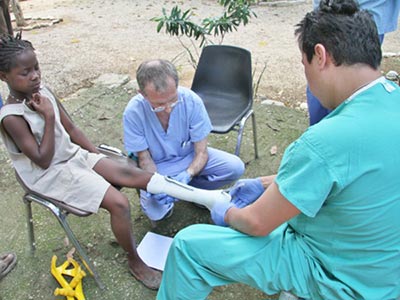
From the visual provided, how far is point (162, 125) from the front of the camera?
2.29 metres

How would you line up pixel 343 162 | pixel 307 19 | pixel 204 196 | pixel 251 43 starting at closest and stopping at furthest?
pixel 343 162 < pixel 307 19 < pixel 204 196 < pixel 251 43

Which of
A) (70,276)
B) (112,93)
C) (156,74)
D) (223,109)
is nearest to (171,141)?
(156,74)

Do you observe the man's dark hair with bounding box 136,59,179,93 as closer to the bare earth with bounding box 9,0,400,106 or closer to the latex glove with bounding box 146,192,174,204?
the latex glove with bounding box 146,192,174,204

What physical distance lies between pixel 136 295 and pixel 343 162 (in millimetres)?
1431

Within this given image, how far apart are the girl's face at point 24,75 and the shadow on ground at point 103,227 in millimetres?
970

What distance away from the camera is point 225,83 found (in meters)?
3.16

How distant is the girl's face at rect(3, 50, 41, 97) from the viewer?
1.95m

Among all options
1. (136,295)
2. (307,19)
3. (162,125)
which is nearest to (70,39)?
(162,125)

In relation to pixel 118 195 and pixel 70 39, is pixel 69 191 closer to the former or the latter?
pixel 118 195

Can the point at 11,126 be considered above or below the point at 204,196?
above

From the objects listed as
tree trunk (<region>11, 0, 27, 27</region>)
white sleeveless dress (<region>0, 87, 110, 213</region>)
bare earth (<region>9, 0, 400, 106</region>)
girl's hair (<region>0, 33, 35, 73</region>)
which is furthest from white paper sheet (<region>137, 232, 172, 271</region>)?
tree trunk (<region>11, 0, 27, 27</region>)

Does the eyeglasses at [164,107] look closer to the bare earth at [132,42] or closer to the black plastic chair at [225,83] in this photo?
the black plastic chair at [225,83]

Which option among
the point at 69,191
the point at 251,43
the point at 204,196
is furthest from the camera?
the point at 251,43

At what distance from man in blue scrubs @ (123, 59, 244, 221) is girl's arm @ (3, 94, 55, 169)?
429 mm
